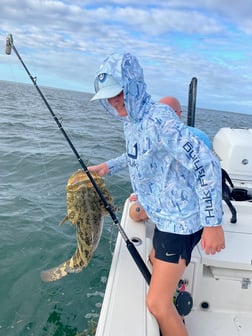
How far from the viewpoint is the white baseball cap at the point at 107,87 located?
215 centimetres

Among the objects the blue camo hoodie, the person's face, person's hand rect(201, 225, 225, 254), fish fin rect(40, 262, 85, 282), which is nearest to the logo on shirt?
the blue camo hoodie

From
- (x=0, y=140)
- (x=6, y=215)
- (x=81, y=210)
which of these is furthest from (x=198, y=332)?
(x=0, y=140)

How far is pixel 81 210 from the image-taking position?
10.3 feet

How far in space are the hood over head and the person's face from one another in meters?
0.03

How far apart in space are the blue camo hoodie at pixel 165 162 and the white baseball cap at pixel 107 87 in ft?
0.10

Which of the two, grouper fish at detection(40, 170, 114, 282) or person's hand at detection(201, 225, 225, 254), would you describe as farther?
grouper fish at detection(40, 170, 114, 282)

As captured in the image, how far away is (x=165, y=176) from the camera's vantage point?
7.89 feet

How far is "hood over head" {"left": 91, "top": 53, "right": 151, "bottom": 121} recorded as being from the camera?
7.06 feet

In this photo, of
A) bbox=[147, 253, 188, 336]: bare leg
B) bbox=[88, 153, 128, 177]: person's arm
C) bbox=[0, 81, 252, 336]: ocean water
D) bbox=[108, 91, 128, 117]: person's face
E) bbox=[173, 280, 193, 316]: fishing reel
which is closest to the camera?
bbox=[108, 91, 128, 117]: person's face

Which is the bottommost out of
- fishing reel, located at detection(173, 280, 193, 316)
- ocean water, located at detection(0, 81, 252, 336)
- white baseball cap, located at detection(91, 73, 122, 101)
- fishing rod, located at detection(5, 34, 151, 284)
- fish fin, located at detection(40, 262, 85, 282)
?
ocean water, located at detection(0, 81, 252, 336)

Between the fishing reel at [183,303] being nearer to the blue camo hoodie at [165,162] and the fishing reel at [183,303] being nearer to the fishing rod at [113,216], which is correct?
the fishing rod at [113,216]

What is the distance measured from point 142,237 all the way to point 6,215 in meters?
3.39

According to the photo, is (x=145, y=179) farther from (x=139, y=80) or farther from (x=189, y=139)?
(x=139, y=80)

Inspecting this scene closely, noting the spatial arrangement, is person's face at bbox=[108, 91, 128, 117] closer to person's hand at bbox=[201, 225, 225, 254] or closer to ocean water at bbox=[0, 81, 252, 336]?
person's hand at bbox=[201, 225, 225, 254]
